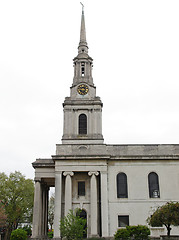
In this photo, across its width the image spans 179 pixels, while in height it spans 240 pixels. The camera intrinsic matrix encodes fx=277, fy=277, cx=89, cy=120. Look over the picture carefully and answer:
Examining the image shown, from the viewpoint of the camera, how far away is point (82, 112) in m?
39.9

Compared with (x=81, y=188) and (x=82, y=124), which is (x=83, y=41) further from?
(x=81, y=188)

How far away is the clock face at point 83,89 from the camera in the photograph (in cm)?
4119

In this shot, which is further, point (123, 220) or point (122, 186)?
point (122, 186)

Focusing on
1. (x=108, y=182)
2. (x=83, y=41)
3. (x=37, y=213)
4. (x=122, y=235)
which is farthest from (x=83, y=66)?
(x=122, y=235)

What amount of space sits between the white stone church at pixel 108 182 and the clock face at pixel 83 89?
33.4 ft

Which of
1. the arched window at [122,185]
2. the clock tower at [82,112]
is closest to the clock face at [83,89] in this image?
the clock tower at [82,112]

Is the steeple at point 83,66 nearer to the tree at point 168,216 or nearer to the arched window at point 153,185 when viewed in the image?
the arched window at point 153,185

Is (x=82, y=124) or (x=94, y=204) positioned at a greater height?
(x=82, y=124)

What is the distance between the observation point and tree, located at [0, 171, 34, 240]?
4453 cm

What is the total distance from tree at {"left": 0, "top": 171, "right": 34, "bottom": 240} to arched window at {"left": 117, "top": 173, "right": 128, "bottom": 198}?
1910 cm

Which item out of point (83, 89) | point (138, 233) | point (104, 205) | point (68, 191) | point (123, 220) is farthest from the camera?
point (83, 89)

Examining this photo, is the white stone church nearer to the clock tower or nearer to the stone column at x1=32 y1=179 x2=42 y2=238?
the stone column at x1=32 y1=179 x2=42 y2=238

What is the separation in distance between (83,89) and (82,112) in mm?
3733

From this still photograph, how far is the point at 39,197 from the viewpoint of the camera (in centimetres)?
3338
